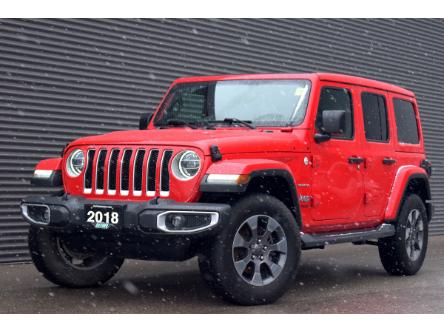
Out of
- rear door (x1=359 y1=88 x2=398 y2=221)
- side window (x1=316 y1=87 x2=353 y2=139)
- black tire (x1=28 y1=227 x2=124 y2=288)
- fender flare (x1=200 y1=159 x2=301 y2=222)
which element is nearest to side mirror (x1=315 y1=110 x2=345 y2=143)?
side window (x1=316 y1=87 x2=353 y2=139)

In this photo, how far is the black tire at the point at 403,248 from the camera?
30.2ft

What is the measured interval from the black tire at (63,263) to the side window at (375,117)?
9.80ft

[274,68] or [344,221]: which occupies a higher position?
[274,68]

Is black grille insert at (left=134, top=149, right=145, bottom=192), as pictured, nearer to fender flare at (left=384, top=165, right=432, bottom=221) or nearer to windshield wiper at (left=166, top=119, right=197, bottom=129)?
windshield wiper at (left=166, top=119, right=197, bottom=129)

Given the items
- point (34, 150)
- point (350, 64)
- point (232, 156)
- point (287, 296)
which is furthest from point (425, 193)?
point (350, 64)

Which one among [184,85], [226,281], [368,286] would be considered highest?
[184,85]

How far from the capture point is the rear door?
868cm

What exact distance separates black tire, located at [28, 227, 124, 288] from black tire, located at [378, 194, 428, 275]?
306cm

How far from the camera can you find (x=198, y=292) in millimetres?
7691

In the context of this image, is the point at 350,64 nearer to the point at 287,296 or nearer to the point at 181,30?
the point at 181,30

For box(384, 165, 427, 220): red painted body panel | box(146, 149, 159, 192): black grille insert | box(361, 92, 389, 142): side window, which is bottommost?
box(384, 165, 427, 220): red painted body panel

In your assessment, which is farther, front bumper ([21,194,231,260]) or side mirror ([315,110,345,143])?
side mirror ([315,110,345,143])

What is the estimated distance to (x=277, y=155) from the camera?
7246 millimetres

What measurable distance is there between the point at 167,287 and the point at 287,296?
125 cm
